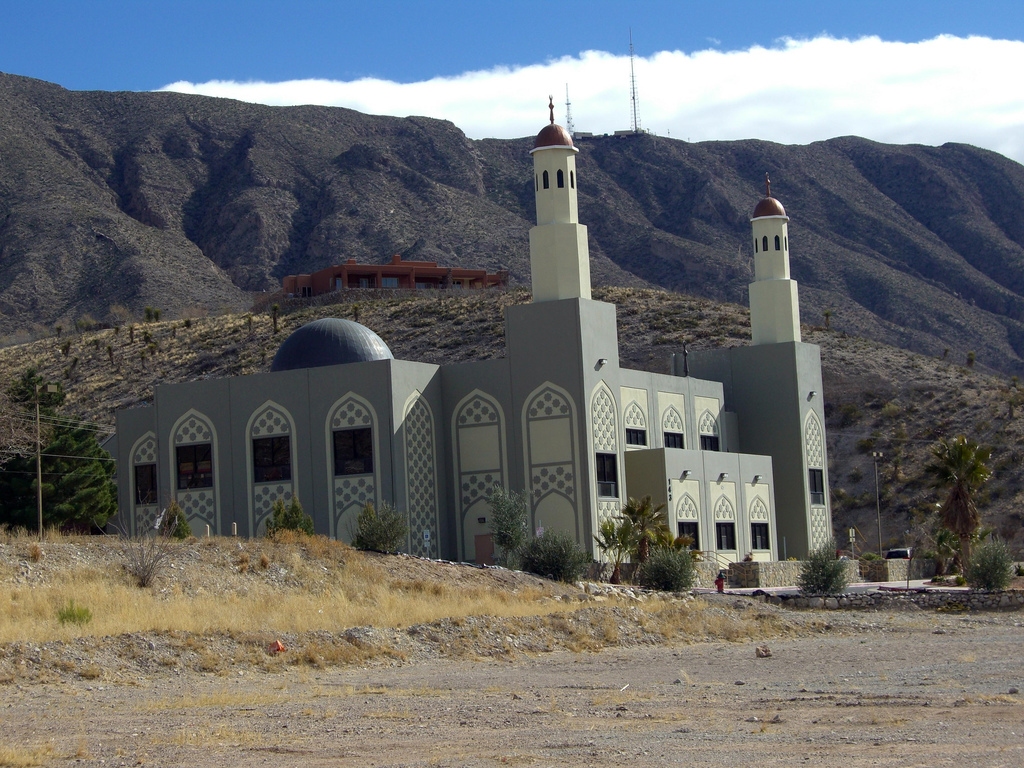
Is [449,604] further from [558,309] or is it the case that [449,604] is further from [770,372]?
[770,372]

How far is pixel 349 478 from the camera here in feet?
142

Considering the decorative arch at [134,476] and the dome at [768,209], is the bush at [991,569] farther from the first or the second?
the decorative arch at [134,476]

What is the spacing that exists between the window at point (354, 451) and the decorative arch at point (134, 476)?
7.38 m

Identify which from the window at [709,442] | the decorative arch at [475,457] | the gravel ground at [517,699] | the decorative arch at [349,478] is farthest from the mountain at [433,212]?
the gravel ground at [517,699]

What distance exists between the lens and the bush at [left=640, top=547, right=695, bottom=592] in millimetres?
37156

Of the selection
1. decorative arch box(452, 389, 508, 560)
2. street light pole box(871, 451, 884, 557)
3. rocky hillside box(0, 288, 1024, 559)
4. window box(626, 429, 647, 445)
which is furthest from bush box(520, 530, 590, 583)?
rocky hillside box(0, 288, 1024, 559)

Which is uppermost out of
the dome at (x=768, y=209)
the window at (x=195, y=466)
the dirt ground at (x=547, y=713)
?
the dome at (x=768, y=209)

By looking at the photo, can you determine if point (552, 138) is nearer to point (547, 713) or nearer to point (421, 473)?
point (421, 473)

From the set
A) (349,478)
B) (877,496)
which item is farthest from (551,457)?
(877,496)

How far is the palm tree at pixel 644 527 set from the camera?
131 feet

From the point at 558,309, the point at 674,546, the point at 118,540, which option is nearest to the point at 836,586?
the point at 674,546

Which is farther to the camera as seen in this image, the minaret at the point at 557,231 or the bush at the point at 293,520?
the minaret at the point at 557,231

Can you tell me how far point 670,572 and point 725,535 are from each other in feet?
37.8

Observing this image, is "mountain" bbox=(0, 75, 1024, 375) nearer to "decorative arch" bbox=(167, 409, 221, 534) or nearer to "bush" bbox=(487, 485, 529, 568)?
"decorative arch" bbox=(167, 409, 221, 534)
